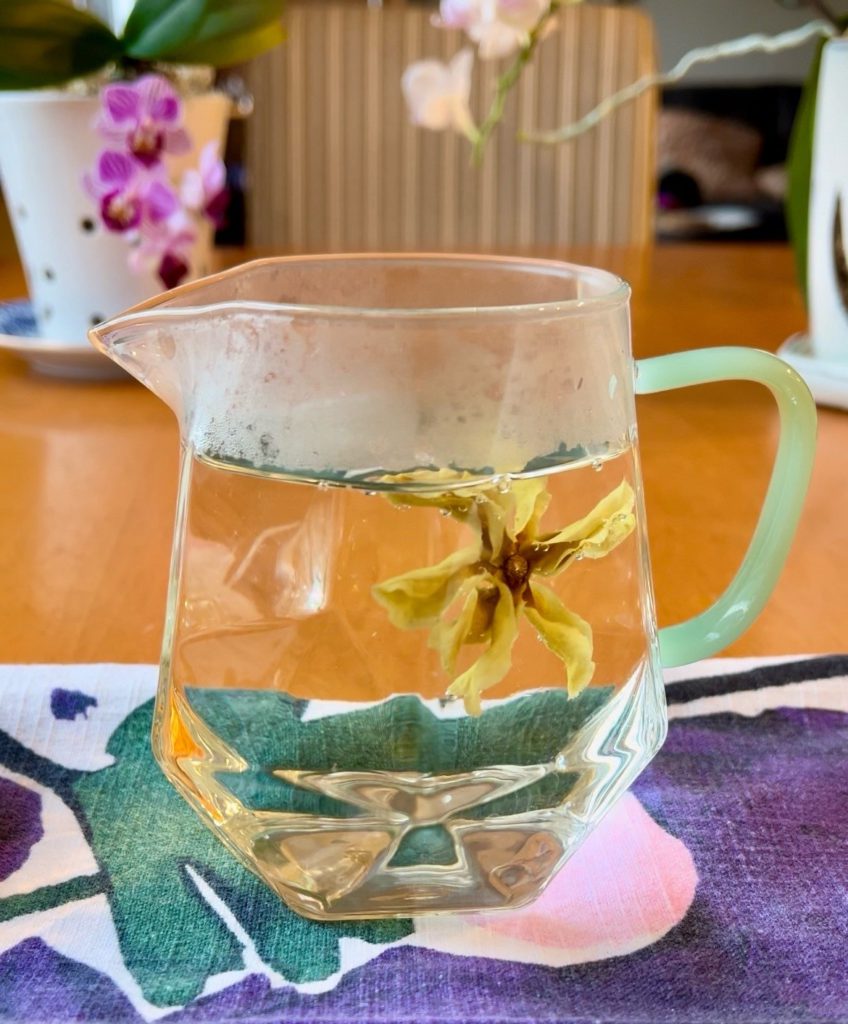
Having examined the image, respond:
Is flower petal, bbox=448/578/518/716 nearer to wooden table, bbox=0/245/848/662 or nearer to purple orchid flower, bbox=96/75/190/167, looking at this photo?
wooden table, bbox=0/245/848/662

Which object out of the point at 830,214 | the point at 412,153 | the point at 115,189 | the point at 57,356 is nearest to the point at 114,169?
the point at 115,189

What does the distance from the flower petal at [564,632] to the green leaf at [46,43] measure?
561 mm

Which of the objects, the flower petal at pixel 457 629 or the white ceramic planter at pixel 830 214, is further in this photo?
the white ceramic planter at pixel 830 214

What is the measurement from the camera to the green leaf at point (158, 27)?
0.70 metres

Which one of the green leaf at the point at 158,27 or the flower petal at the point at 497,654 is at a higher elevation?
the green leaf at the point at 158,27

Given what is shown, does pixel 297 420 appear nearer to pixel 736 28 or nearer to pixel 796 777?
pixel 796 777

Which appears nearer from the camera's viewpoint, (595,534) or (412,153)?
(595,534)

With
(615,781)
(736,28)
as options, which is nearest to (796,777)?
(615,781)

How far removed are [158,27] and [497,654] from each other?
1.88ft

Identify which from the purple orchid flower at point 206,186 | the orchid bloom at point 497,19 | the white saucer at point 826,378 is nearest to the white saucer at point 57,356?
the purple orchid flower at point 206,186

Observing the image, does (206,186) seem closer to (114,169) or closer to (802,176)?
(114,169)

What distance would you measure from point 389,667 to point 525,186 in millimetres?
1306

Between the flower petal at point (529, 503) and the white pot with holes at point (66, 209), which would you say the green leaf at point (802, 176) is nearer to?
the white pot with holes at point (66, 209)

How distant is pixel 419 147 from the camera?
146 centimetres
